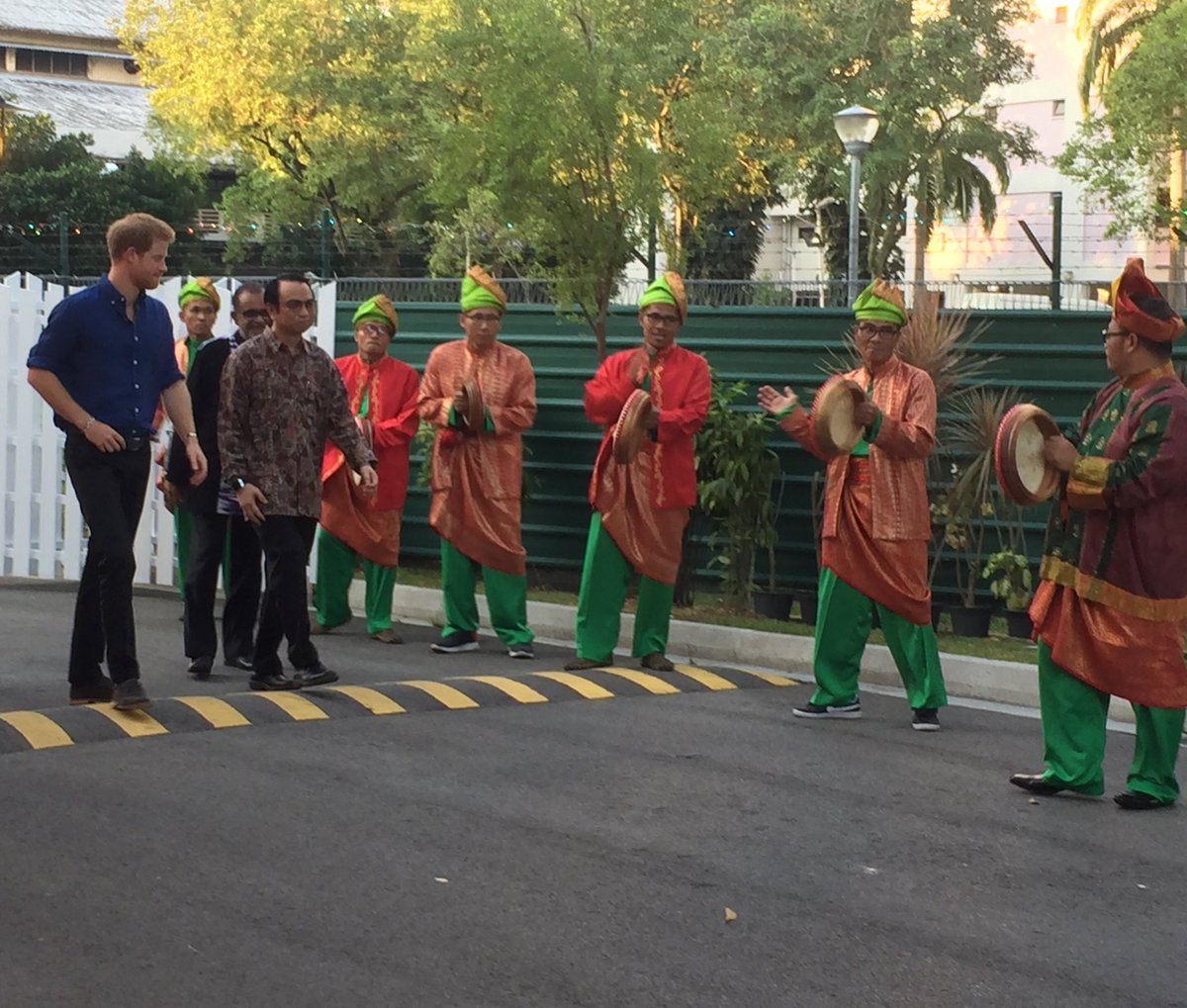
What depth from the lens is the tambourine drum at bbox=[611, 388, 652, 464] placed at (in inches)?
415

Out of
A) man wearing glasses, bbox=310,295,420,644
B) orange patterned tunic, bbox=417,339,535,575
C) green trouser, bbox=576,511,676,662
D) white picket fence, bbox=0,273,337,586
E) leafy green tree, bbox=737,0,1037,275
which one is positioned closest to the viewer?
green trouser, bbox=576,511,676,662

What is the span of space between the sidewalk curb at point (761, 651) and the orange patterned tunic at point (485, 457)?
0.85 m

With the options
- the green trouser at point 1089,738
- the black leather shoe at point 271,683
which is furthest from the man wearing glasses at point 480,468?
the green trouser at point 1089,738

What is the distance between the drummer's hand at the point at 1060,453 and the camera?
7.64 metres

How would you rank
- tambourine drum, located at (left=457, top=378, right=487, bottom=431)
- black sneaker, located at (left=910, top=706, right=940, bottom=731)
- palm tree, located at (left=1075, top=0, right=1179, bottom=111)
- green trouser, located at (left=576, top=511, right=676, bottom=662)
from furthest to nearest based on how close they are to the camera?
palm tree, located at (left=1075, top=0, right=1179, bottom=111)
tambourine drum, located at (left=457, top=378, right=487, bottom=431)
green trouser, located at (left=576, top=511, right=676, bottom=662)
black sneaker, located at (left=910, top=706, right=940, bottom=731)

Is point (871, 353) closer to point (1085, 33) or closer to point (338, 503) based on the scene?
point (338, 503)

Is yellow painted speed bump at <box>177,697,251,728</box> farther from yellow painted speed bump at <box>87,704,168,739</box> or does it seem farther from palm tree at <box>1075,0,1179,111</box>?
palm tree at <box>1075,0,1179,111</box>

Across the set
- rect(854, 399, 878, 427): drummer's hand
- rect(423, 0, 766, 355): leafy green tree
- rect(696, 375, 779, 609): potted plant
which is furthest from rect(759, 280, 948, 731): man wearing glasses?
rect(423, 0, 766, 355): leafy green tree

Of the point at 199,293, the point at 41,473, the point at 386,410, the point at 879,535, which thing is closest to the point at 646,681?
the point at 879,535

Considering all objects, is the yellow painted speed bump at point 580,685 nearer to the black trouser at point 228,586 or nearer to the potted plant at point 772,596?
the black trouser at point 228,586

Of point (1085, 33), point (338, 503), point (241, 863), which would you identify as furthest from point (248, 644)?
point (1085, 33)

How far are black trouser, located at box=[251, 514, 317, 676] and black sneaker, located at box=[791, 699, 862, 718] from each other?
2.25 meters

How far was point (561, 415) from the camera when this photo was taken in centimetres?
1392

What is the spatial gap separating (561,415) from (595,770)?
20.2 ft
